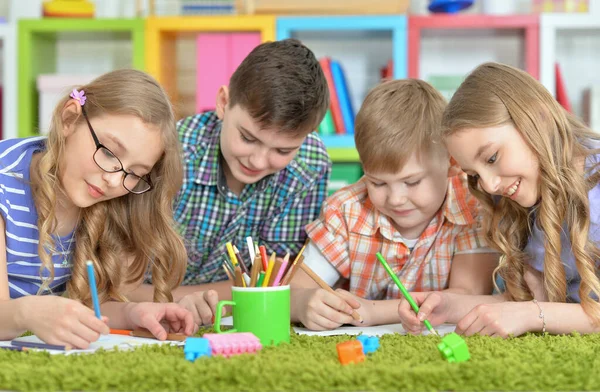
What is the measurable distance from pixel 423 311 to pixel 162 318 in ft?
1.32

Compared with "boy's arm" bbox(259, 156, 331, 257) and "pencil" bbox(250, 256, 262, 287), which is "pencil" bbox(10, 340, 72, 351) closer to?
"pencil" bbox(250, 256, 262, 287)

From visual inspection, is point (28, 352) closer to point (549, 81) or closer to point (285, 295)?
point (285, 295)

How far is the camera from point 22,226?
1.24 metres

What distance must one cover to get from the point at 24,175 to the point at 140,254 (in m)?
0.26

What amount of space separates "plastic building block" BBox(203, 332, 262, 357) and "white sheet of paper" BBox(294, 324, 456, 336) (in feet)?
0.68

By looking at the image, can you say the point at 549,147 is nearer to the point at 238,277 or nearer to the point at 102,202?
the point at 238,277

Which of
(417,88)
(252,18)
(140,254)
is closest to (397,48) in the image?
(252,18)

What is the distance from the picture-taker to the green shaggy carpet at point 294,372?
765 mm

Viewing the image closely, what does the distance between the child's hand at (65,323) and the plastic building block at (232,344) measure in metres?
0.15

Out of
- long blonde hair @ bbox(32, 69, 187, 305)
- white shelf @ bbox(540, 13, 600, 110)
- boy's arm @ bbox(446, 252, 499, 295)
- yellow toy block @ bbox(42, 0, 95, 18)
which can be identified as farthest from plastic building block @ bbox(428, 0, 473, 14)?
long blonde hair @ bbox(32, 69, 187, 305)

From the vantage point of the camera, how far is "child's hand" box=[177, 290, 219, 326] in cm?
118

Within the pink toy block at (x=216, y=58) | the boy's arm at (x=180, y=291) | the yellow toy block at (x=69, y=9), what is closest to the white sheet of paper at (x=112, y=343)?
the boy's arm at (x=180, y=291)

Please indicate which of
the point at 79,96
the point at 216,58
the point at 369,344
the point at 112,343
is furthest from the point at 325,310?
the point at 216,58

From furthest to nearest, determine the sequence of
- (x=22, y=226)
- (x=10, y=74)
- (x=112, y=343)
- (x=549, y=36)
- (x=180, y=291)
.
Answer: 1. (x=10, y=74)
2. (x=549, y=36)
3. (x=180, y=291)
4. (x=22, y=226)
5. (x=112, y=343)
